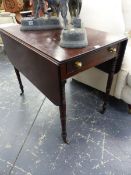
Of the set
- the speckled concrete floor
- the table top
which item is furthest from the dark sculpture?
the speckled concrete floor

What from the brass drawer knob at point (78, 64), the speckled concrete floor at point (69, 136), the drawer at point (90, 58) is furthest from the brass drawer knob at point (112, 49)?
the speckled concrete floor at point (69, 136)

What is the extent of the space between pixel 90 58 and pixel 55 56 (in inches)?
9.1

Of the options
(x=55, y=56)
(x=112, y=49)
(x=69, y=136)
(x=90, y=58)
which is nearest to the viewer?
(x=55, y=56)

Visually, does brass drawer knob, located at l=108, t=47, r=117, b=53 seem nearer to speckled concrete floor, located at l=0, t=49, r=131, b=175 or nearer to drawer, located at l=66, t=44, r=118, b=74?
drawer, located at l=66, t=44, r=118, b=74

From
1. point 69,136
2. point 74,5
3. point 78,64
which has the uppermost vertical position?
point 74,5

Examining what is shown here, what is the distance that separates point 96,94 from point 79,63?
0.90 m

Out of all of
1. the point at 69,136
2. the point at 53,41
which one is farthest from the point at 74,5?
the point at 69,136

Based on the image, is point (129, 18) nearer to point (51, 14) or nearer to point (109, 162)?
Answer: point (51, 14)

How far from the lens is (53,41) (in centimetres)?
109

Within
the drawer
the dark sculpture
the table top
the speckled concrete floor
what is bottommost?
the speckled concrete floor

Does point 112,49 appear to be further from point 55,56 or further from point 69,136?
point 69,136

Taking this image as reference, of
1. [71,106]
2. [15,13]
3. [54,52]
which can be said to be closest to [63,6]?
[54,52]

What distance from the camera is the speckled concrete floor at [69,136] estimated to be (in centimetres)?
113

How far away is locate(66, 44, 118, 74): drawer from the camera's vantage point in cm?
92
